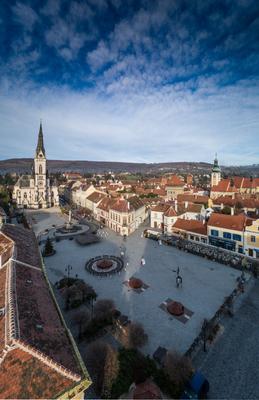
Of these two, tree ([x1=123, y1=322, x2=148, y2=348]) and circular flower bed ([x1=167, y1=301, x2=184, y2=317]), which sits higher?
tree ([x1=123, y1=322, x2=148, y2=348])

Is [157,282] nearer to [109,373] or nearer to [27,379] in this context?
[109,373]

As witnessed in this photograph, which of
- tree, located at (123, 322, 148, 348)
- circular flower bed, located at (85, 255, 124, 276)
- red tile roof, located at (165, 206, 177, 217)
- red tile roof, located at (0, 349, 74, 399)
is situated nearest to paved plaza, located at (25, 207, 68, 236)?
circular flower bed, located at (85, 255, 124, 276)

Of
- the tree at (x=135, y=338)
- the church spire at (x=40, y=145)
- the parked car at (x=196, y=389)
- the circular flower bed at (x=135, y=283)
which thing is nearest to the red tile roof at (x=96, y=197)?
the church spire at (x=40, y=145)

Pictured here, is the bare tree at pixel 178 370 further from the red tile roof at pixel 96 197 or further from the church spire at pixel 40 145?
the church spire at pixel 40 145

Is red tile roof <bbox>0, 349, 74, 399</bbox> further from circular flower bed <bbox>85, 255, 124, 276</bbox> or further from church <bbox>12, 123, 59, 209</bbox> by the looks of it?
church <bbox>12, 123, 59, 209</bbox>

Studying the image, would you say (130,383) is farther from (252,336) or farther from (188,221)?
(188,221)

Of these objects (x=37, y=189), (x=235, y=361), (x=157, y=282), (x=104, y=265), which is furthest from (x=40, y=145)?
(x=235, y=361)
